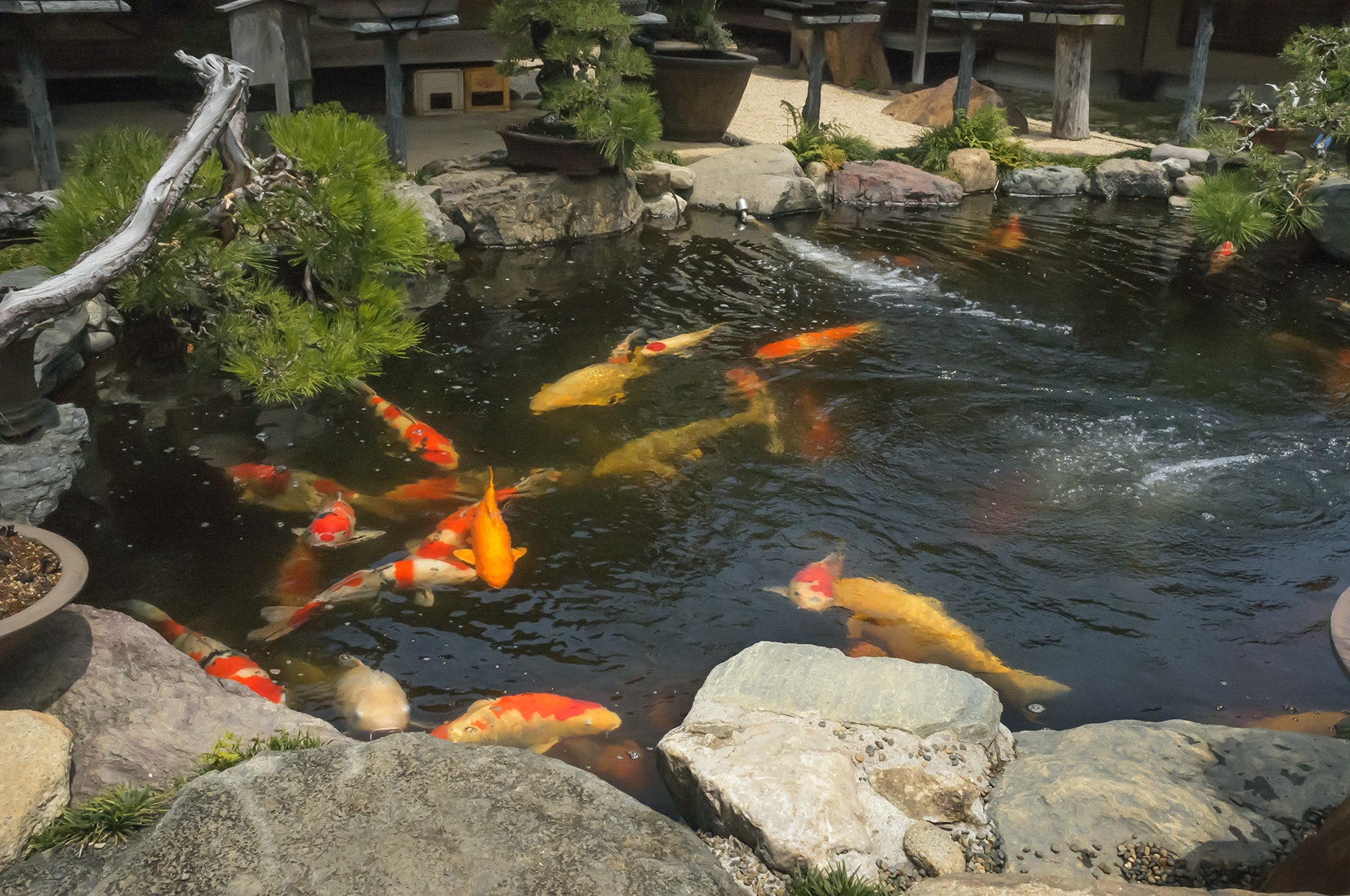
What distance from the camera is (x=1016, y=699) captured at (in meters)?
4.02

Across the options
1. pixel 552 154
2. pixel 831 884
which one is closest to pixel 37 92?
pixel 552 154

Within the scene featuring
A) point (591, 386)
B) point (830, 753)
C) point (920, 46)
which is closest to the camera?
point (830, 753)

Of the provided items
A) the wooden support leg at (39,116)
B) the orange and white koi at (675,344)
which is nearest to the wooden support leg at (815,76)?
the orange and white koi at (675,344)

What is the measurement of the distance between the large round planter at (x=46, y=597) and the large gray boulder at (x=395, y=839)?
0.67m

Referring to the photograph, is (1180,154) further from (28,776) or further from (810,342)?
(28,776)

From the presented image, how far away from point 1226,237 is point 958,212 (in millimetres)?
3068

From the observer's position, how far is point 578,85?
8672 mm

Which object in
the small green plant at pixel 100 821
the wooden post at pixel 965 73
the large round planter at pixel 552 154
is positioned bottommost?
the small green plant at pixel 100 821

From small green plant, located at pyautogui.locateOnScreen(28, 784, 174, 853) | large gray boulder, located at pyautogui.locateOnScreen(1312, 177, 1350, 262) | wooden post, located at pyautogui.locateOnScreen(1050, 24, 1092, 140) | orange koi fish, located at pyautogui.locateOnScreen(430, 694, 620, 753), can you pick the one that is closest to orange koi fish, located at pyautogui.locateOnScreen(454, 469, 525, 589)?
orange koi fish, located at pyautogui.locateOnScreen(430, 694, 620, 753)

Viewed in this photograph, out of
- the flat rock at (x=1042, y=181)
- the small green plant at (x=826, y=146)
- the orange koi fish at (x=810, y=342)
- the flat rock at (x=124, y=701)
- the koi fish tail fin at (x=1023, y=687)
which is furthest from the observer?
the flat rock at (x=1042, y=181)

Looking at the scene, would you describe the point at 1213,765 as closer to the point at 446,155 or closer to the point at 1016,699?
the point at 1016,699

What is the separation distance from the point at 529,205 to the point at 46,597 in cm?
672

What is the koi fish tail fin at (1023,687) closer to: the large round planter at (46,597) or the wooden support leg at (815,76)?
the large round planter at (46,597)

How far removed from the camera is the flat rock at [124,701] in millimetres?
3221
